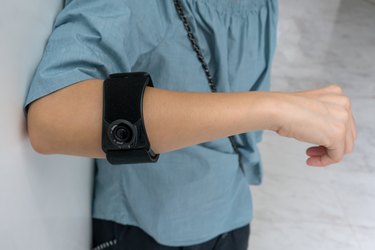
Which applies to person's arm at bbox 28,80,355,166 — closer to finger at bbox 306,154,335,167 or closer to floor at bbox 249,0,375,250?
finger at bbox 306,154,335,167

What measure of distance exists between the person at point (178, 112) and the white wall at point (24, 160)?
0.01 metres

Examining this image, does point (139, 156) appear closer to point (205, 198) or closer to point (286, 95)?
point (286, 95)

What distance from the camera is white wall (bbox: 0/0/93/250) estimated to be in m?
0.33

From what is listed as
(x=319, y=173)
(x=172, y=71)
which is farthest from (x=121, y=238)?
(x=319, y=173)

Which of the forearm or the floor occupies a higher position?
the forearm

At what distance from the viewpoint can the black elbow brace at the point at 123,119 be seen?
1.16 feet

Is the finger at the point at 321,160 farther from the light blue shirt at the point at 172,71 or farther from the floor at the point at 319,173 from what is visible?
the floor at the point at 319,173

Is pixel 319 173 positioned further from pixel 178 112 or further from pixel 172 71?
pixel 178 112

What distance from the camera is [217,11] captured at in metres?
0.53

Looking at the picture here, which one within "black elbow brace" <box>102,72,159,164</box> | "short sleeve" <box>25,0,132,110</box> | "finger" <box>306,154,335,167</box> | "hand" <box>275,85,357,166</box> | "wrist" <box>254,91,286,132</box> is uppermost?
"short sleeve" <box>25,0,132,110</box>

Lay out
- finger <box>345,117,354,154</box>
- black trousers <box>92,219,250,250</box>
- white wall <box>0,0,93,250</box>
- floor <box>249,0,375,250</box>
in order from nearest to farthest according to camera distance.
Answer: white wall <box>0,0,93,250</box>
finger <box>345,117,354,154</box>
black trousers <box>92,219,250,250</box>
floor <box>249,0,375,250</box>

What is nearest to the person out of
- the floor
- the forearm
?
the forearm

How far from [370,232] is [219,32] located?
811mm

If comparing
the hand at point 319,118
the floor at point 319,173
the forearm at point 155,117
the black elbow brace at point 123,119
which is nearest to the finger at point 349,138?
the hand at point 319,118
